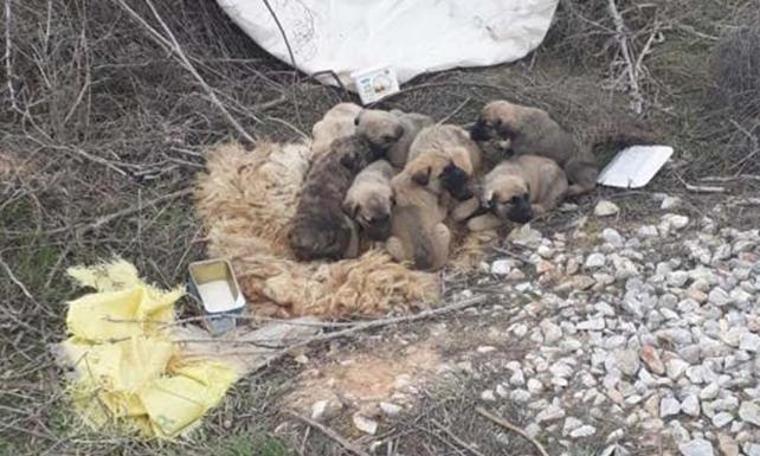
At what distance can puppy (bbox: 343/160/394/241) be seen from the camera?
15.5 feet

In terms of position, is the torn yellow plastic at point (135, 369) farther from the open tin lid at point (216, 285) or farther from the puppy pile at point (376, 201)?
the puppy pile at point (376, 201)

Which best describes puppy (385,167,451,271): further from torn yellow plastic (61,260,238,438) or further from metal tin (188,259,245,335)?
torn yellow plastic (61,260,238,438)

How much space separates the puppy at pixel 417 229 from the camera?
474cm

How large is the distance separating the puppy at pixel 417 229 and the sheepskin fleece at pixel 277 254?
3.1 inches

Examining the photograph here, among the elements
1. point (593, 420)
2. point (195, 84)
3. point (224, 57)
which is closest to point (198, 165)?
point (195, 84)

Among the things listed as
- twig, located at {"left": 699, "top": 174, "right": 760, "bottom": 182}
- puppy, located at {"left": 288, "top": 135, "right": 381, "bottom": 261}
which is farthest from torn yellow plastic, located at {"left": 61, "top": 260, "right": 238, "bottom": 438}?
twig, located at {"left": 699, "top": 174, "right": 760, "bottom": 182}

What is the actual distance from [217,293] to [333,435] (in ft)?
3.44

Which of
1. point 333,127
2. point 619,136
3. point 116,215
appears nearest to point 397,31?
point 333,127

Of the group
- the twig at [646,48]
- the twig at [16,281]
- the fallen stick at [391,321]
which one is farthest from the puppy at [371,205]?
the twig at [646,48]

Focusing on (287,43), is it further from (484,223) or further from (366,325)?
(366,325)

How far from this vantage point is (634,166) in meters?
5.22

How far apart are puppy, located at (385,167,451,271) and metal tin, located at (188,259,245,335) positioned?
26.0 inches

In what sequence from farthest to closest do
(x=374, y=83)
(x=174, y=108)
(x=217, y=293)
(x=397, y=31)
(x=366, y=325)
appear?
(x=397, y=31)
(x=374, y=83)
(x=174, y=108)
(x=217, y=293)
(x=366, y=325)

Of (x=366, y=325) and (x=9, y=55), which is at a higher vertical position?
(x=9, y=55)
